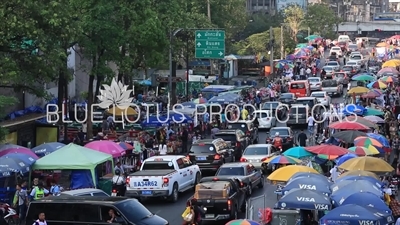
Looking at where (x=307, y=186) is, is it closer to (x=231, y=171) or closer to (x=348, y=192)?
(x=348, y=192)

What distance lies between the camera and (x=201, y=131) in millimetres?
43906

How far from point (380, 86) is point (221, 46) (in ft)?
35.6

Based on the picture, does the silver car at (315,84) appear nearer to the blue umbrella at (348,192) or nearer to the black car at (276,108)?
the black car at (276,108)

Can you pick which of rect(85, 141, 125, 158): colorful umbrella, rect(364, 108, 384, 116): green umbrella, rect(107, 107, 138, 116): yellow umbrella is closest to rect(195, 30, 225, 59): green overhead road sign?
rect(107, 107, 138, 116): yellow umbrella

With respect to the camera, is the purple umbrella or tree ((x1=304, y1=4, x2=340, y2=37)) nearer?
the purple umbrella

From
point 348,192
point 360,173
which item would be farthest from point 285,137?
point 348,192

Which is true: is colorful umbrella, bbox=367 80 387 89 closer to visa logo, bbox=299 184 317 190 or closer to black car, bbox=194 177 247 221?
black car, bbox=194 177 247 221

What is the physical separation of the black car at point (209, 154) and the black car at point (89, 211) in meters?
11.6

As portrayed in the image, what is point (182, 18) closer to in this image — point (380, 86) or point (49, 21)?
point (380, 86)

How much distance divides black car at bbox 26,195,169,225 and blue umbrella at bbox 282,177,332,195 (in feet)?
11.9

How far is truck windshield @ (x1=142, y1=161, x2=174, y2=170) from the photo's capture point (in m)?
26.7

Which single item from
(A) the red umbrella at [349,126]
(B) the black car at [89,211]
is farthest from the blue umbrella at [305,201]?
(A) the red umbrella at [349,126]

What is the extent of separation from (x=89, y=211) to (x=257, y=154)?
1368 centimetres

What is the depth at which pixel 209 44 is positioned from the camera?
1997 inches
